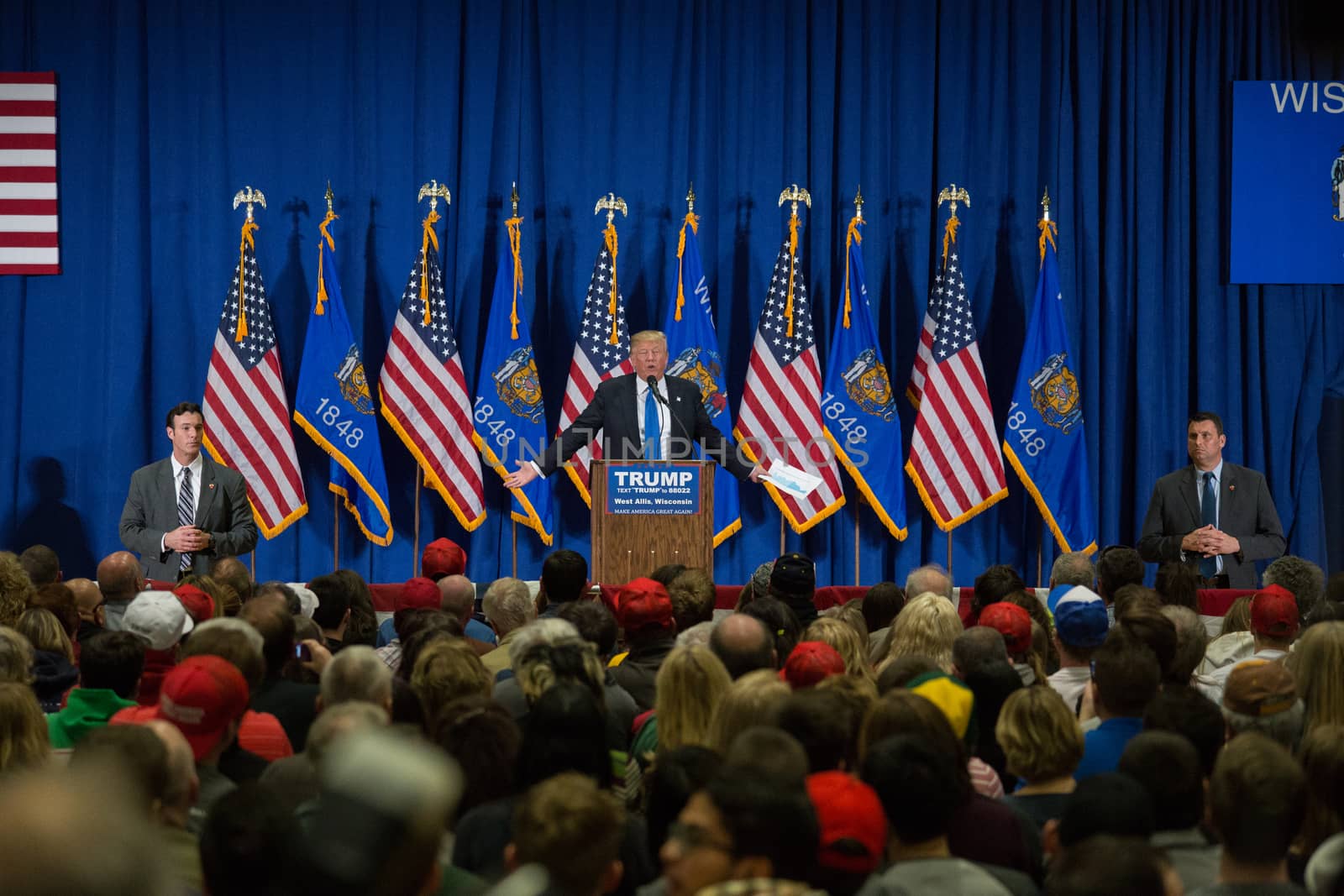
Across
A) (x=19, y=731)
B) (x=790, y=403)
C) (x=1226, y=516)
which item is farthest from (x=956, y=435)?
(x=19, y=731)

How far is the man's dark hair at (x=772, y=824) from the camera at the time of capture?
2271mm

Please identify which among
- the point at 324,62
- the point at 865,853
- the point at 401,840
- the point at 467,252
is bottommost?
the point at 865,853

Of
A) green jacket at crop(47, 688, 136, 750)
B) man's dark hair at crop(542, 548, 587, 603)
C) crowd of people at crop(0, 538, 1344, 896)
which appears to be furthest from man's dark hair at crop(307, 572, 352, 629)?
green jacket at crop(47, 688, 136, 750)

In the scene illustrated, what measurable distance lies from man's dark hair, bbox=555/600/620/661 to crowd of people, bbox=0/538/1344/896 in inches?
0.4

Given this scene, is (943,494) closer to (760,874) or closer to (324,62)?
(324,62)

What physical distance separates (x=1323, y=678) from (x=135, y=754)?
309 cm

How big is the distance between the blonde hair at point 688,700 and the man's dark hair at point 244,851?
4.50 ft

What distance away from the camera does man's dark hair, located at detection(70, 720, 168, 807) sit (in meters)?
2.68

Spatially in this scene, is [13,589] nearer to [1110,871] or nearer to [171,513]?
[171,513]

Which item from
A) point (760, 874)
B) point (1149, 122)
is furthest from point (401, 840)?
point (1149, 122)

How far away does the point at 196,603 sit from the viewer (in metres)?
→ 5.15

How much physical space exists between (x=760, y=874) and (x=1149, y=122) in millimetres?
9238

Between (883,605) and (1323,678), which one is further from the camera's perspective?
(883,605)

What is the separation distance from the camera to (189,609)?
5.11 meters
